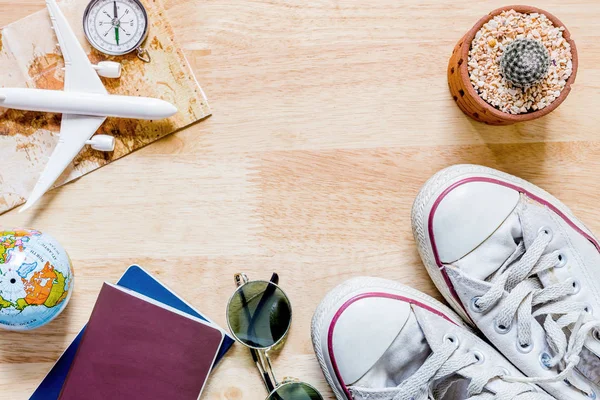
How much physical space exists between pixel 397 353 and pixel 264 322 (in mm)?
181

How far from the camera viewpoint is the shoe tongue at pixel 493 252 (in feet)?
2.31

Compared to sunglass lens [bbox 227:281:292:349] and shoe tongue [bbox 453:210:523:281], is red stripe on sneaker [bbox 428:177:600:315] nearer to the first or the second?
shoe tongue [bbox 453:210:523:281]

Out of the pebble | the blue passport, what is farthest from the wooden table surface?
the pebble

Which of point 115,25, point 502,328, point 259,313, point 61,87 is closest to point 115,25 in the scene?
point 115,25

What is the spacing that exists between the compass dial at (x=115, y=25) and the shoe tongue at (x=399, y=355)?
520 mm

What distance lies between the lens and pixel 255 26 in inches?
29.9

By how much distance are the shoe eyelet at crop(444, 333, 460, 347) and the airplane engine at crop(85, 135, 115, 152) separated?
51 centimetres

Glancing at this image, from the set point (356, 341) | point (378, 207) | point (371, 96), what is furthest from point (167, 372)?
point (371, 96)

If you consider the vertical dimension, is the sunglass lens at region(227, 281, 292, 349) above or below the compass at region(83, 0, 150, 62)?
below

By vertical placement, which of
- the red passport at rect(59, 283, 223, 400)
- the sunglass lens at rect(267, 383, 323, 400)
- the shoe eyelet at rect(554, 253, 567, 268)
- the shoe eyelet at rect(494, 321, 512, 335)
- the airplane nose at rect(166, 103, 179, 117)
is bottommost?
the sunglass lens at rect(267, 383, 323, 400)

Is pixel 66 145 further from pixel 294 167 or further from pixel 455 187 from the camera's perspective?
pixel 455 187

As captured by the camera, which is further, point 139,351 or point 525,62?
point 139,351

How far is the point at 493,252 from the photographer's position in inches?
27.8

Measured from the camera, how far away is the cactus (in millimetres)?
610
